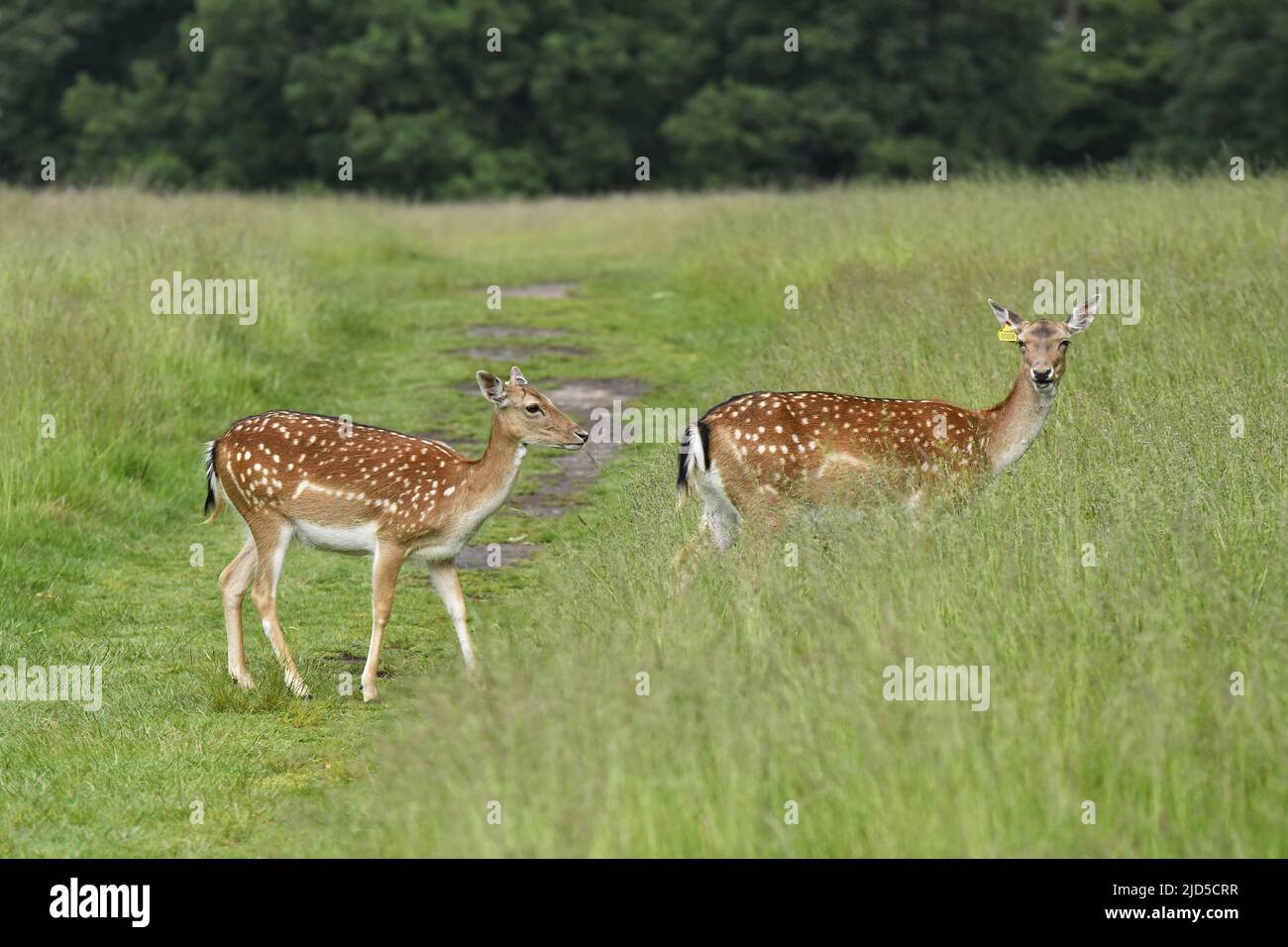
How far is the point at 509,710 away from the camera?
5.33 metres

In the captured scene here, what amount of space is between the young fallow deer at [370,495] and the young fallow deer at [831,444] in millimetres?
671

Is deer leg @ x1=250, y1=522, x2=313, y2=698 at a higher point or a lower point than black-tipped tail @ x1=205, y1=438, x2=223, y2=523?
lower

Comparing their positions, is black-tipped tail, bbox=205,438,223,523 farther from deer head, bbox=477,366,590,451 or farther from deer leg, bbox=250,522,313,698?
deer head, bbox=477,366,590,451

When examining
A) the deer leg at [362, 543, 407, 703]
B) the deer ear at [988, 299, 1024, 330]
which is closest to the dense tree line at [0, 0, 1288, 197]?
the deer ear at [988, 299, 1024, 330]

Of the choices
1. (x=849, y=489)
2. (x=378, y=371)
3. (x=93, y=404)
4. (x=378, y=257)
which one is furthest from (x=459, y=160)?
(x=849, y=489)

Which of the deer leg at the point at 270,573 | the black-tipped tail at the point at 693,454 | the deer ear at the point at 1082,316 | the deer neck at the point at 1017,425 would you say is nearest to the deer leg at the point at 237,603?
the deer leg at the point at 270,573

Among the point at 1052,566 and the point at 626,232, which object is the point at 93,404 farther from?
the point at 626,232

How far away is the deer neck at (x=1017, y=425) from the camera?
846 centimetres

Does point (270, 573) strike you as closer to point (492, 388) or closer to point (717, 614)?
point (492, 388)

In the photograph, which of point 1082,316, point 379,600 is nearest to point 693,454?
point 379,600

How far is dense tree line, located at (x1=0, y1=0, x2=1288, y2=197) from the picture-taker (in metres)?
45.7

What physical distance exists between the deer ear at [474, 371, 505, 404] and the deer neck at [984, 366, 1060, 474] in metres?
2.37

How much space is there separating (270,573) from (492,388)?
1.32 m

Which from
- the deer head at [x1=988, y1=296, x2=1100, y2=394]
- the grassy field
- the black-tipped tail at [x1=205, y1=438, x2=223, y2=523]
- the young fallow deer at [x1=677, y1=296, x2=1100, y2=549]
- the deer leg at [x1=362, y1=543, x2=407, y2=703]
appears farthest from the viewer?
the deer head at [x1=988, y1=296, x2=1100, y2=394]
